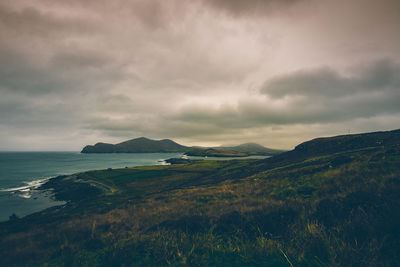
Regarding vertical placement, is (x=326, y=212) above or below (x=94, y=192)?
above

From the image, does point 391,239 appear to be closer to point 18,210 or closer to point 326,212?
point 326,212

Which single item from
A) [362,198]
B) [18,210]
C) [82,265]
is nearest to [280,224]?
[362,198]

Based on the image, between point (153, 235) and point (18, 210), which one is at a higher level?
point (153, 235)

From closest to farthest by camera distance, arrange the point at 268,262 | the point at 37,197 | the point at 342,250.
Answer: the point at 342,250 → the point at 268,262 → the point at 37,197

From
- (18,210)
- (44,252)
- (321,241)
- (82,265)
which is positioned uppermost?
(321,241)

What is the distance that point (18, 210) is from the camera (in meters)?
38.5

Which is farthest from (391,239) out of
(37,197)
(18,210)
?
(37,197)

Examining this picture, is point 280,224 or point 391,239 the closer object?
point 391,239

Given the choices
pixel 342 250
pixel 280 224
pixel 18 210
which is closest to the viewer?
pixel 342 250

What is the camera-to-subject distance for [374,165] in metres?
16.7

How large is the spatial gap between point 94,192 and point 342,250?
191 ft

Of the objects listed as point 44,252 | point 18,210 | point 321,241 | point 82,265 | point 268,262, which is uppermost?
point 321,241

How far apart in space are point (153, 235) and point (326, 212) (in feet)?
26.7

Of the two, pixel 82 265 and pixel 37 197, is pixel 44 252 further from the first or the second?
pixel 37 197
